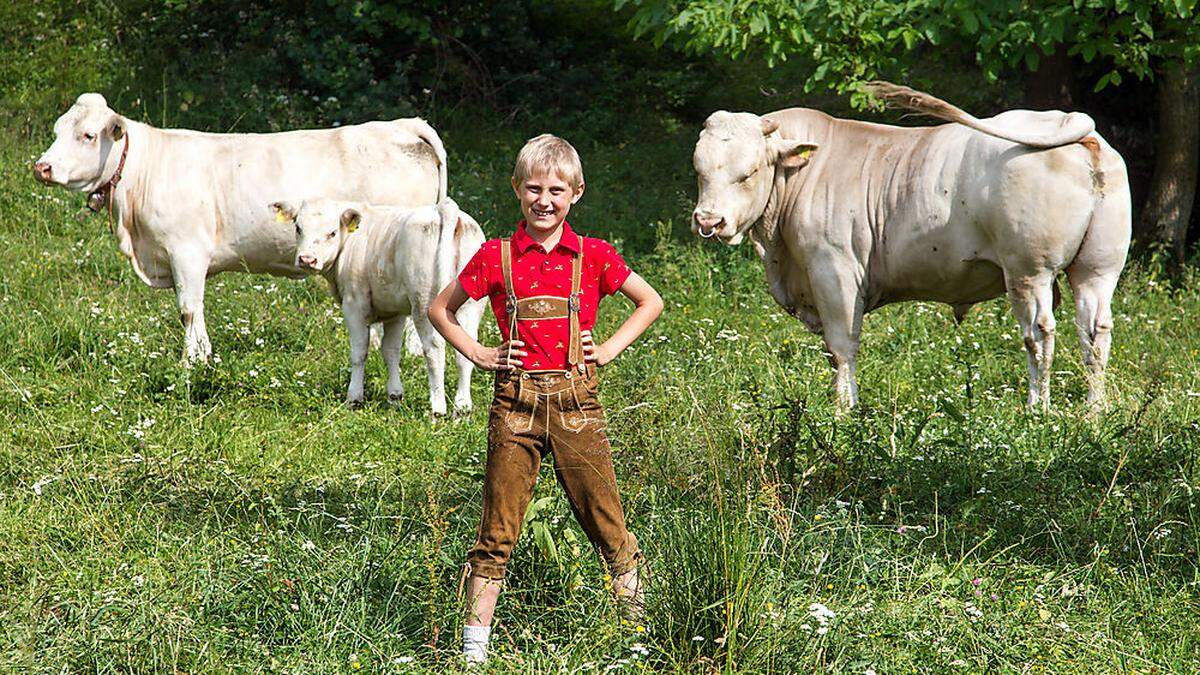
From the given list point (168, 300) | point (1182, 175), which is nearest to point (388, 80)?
point (168, 300)

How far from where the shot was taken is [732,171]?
7.73 m

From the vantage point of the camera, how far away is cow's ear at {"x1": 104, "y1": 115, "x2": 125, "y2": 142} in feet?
29.9

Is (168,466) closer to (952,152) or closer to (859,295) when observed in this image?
(859,295)

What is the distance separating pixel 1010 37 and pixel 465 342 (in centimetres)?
710

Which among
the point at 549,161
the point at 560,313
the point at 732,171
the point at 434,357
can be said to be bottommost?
the point at 434,357

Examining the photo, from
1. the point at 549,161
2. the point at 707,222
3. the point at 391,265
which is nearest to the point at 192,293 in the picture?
the point at 391,265

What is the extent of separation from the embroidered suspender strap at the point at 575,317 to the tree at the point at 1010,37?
6.25m

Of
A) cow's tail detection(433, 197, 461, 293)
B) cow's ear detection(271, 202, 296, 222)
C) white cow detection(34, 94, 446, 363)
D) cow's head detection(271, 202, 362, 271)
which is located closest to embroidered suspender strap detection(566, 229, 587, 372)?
cow's tail detection(433, 197, 461, 293)

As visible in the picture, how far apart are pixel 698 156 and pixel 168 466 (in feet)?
11.0

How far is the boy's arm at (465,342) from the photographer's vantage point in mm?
4266

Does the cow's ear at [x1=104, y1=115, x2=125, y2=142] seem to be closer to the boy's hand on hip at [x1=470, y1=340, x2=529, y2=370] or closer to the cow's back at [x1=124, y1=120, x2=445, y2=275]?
the cow's back at [x1=124, y1=120, x2=445, y2=275]

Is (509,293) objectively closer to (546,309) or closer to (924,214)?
(546,309)

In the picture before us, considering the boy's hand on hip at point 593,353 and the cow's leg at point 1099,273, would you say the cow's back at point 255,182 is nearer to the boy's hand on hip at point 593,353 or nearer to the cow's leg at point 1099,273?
the cow's leg at point 1099,273

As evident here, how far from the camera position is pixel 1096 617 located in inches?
185
